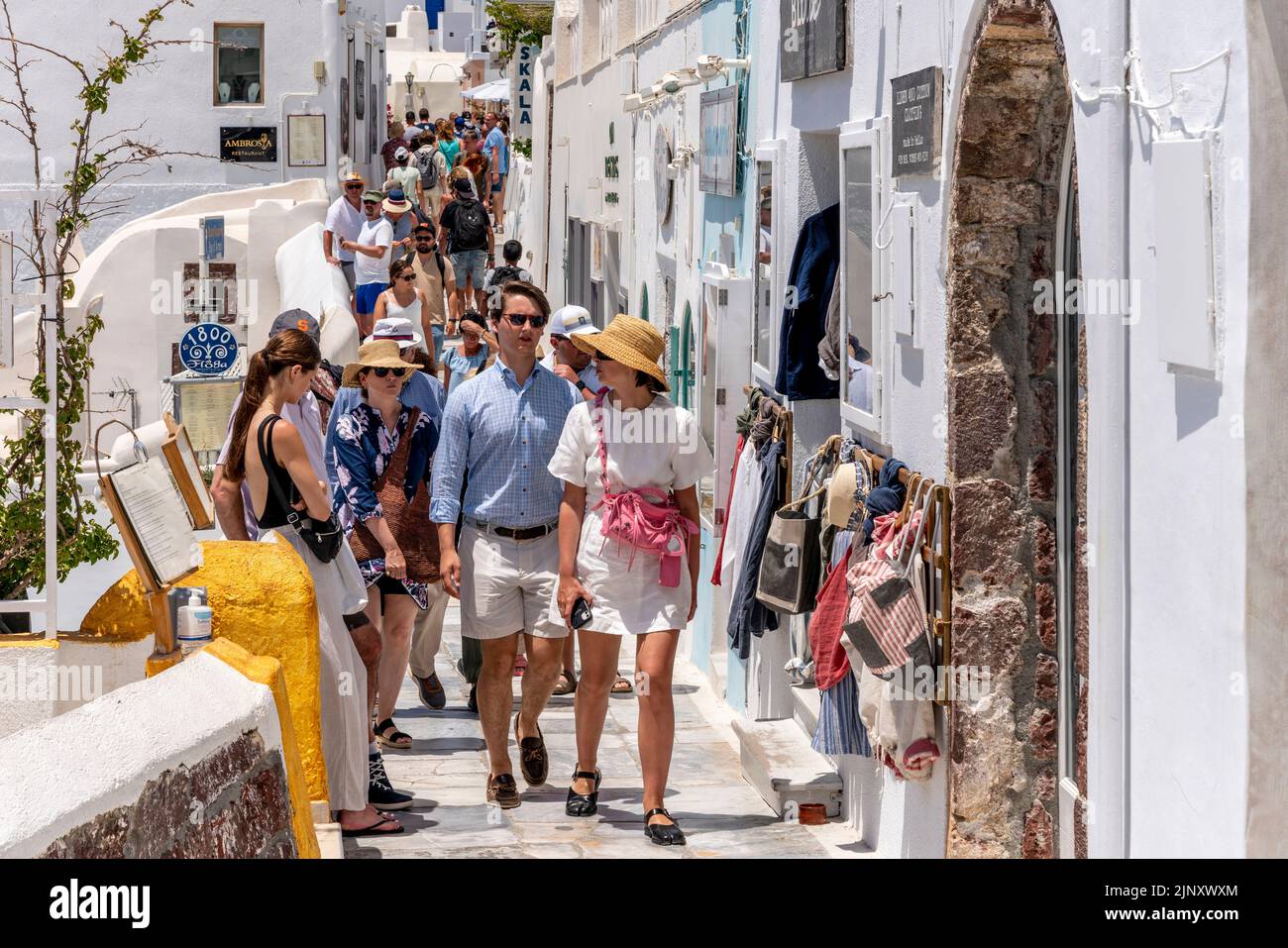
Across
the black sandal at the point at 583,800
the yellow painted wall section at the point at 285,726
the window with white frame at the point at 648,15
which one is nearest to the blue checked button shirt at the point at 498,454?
the black sandal at the point at 583,800

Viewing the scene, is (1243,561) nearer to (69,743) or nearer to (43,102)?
(69,743)

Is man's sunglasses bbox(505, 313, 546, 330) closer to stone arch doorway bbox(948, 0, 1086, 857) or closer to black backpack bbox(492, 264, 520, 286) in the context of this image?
stone arch doorway bbox(948, 0, 1086, 857)

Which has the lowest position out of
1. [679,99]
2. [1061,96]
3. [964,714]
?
[964,714]

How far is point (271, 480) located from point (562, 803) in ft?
6.09

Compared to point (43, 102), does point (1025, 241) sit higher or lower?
lower

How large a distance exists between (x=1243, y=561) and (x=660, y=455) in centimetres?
338

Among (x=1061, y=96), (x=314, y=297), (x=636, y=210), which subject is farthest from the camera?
(x=314, y=297)

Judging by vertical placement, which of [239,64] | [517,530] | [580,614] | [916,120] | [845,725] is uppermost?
[239,64]

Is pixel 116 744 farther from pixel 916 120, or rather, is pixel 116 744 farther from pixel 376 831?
pixel 916 120

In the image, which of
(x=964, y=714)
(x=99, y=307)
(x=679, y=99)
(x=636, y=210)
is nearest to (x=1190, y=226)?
(x=964, y=714)

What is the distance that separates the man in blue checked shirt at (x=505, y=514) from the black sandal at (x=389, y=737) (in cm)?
90

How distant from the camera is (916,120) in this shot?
18.9 ft

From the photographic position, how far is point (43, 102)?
25.2 meters

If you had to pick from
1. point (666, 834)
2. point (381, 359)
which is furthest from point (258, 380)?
point (666, 834)
